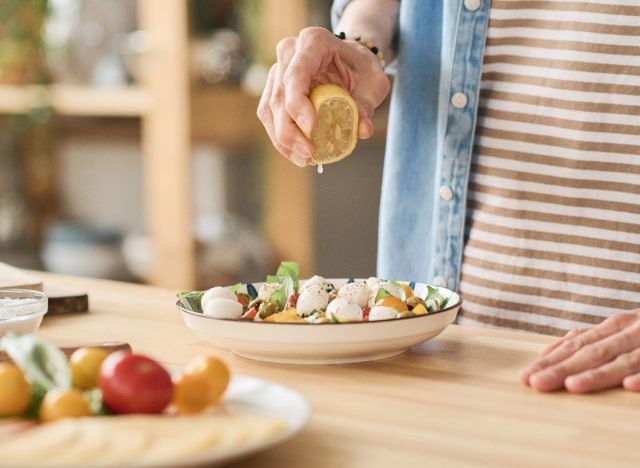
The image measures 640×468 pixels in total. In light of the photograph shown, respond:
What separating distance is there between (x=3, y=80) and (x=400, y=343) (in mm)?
2993

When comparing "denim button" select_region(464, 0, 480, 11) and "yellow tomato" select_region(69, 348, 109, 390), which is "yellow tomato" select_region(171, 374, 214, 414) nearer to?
"yellow tomato" select_region(69, 348, 109, 390)

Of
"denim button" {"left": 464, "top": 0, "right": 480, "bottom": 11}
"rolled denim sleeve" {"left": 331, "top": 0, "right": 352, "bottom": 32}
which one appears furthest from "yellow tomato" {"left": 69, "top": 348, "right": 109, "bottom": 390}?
"rolled denim sleeve" {"left": 331, "top": 0, "right": 352, "bottom": 32}

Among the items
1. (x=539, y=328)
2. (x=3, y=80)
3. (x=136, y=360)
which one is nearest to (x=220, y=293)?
(x=136, y=360)

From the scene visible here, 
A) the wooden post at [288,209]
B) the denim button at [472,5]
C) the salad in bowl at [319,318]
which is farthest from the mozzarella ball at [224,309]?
the wooden post at [288,209]

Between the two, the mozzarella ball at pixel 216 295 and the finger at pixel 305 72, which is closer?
the mozzarella ball at pixel 216 295

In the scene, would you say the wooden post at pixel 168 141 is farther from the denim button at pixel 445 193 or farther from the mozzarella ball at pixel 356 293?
the mozzarella ball at pixel 356 293

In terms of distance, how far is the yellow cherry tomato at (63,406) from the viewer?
0.85 meters

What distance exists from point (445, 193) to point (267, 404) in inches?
35.3

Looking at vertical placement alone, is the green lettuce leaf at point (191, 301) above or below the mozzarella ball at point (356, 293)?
below

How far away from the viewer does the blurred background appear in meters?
3.37

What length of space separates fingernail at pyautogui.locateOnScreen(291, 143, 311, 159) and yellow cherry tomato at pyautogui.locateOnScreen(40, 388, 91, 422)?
0.60m

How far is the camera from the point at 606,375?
1.10m

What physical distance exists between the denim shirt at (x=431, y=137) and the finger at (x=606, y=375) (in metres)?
0.65

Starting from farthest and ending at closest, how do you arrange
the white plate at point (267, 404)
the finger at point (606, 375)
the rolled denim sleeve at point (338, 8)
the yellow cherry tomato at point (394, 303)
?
the rolled denim sleeve at point (338, 8) → the yellow cherry tomato at point (394, 303) → the finger at point (606, 375) → the white plate at point (267, 404)
